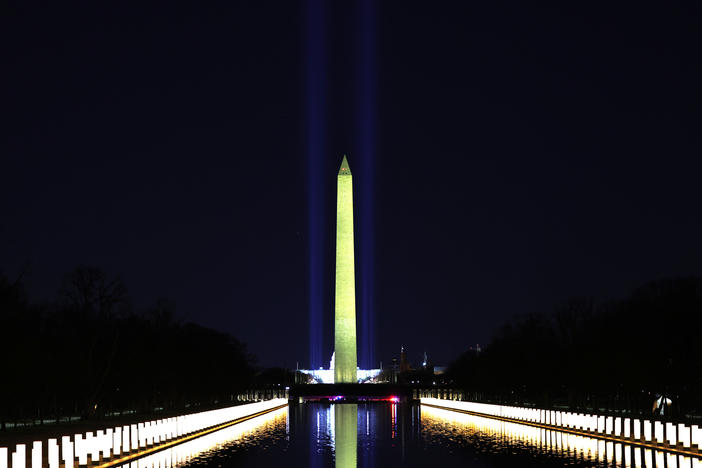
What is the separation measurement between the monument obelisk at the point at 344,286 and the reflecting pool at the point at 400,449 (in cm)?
5007

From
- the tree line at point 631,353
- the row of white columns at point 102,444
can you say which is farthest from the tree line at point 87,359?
the tree line at point 631,353

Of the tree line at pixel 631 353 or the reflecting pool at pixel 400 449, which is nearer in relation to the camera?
the reflecting pool at pixel 400 449

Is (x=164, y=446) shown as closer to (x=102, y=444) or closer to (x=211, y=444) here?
(x=211, y=444)

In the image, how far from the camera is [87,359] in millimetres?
54938

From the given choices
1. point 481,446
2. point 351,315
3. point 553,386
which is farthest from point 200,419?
point 351,315

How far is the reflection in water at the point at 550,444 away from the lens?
84.0ft

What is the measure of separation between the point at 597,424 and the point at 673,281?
2097 cm

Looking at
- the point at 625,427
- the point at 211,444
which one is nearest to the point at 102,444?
the point at 211,444

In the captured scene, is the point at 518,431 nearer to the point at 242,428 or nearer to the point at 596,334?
the point at 242,428

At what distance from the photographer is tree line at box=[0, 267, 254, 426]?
43.5 metres

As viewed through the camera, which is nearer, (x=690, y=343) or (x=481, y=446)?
(x=481, y=446)

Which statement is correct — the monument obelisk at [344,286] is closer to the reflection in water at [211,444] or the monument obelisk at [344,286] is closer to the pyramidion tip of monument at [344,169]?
the pyramidion tip of monument at [344,169]

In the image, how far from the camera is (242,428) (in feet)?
143

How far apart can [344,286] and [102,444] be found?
67386 millimetres
